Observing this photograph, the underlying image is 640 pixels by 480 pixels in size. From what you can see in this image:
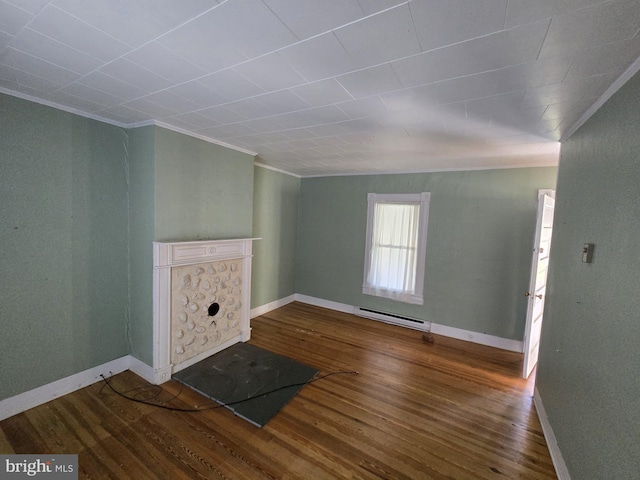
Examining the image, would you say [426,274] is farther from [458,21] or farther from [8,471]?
[8,471]

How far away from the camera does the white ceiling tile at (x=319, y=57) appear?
1200 millimetres

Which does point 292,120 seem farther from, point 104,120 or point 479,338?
point 479,338

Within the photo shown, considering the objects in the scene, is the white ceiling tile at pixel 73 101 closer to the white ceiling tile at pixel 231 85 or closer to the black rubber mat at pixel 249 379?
the white ceiling tile at pixel 231 85

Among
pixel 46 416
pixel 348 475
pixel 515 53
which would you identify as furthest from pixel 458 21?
pixel 46 416

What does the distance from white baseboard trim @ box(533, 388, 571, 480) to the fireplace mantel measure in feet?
10.1

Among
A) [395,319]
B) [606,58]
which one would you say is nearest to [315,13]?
[606,58]

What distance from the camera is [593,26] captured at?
1.01 meters

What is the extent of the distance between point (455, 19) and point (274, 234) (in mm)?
3862

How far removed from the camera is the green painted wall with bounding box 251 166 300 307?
4207 millimetres

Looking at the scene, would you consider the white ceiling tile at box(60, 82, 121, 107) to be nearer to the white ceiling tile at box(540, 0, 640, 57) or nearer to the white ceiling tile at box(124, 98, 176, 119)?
the white ceiling tile at box(124, 98, 176, 119)

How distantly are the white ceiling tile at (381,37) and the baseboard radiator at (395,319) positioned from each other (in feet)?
12.2

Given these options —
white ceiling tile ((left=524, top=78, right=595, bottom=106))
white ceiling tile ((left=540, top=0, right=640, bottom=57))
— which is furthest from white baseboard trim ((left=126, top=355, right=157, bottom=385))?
white ceiling tile ((left=524, top=78, right=595, bottom=106))

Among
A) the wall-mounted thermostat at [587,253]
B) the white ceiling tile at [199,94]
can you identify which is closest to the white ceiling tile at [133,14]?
the white ceiling tile at [199,94]

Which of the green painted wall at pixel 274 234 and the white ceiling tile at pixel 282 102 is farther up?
the white ceiling tile at pixel 282 102
